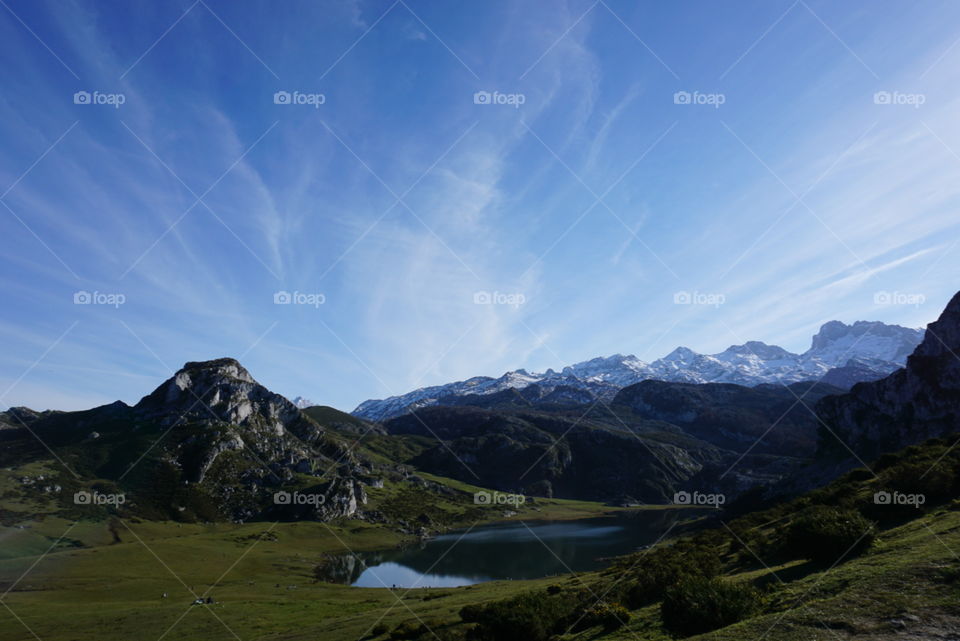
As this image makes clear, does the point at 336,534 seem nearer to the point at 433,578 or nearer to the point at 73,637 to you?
the point at 433,578

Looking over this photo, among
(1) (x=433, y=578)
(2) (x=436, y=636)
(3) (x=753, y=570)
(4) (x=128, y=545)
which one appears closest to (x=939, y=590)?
(3) (x=753, y=570)

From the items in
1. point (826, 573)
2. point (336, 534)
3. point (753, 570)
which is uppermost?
point (826, 573)

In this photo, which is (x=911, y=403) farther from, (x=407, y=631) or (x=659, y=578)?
(x=407, y=631)

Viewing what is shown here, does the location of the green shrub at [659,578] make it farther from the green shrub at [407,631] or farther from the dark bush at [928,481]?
the green shrub at [407,631]

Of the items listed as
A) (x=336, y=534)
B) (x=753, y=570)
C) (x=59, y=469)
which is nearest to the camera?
(x=753, y=570)

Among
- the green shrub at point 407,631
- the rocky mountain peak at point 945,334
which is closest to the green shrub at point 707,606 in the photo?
the green shrub at point 407,631

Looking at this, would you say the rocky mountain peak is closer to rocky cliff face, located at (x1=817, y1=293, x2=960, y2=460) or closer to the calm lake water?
rocky cliff face, located at (x1=817, y1=293, x2=960, y2=460)

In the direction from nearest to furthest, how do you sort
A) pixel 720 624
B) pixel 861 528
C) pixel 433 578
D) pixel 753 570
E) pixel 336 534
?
pixel 720 624, pixel 861 528, pixel 753 570, pixel 433 578, pixel 336 534
